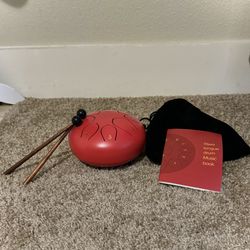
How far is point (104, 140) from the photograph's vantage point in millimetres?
958

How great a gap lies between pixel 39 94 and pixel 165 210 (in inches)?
32.4

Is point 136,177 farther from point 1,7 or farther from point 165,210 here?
point 1,7

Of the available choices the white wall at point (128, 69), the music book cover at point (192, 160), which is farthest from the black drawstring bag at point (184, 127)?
the white wall at point (128, 69)

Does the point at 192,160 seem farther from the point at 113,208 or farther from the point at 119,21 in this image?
the point at 119,21

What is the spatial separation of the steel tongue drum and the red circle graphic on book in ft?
0.26

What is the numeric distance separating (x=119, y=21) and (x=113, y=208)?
0.69 metres

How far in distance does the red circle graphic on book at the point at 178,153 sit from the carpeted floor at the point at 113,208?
5cm

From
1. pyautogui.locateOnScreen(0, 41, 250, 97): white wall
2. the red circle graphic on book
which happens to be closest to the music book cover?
the red circle graphic on book

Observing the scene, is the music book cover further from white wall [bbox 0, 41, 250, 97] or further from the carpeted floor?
white wall [bbox 0, 41, 250, 97]

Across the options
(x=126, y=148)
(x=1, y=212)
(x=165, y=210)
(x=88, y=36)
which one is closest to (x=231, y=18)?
(x=88, y=36)

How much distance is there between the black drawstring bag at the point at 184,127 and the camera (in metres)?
1.03

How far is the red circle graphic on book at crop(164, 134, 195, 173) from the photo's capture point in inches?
38.3

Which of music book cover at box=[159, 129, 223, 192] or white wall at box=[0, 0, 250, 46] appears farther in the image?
white wall at box=[0, 0, 250, 46]

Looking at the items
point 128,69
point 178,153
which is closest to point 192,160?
point 178,153
